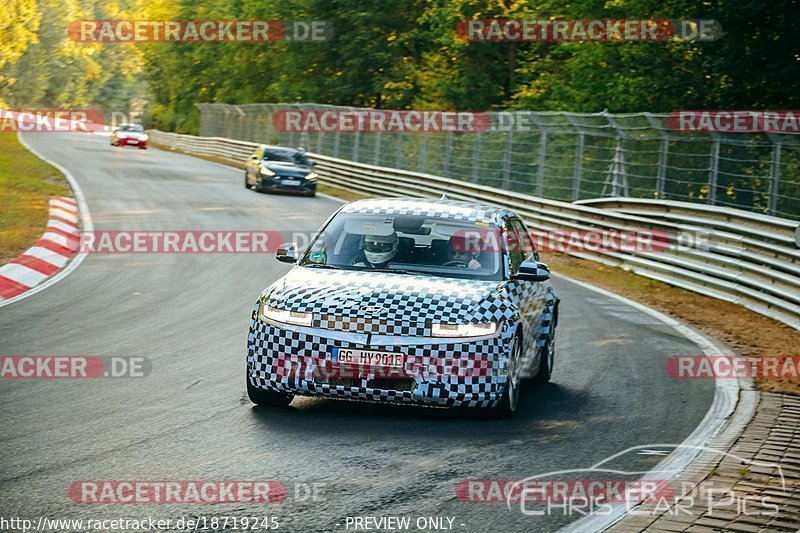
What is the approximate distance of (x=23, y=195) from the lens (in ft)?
87.2

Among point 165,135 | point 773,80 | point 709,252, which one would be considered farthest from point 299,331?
point 165,135

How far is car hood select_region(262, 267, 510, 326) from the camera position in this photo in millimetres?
8047

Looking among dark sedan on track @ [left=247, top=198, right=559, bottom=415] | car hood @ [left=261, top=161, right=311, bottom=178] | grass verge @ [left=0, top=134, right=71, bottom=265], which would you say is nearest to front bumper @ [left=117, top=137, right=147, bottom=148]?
grass verge @ [left=0, top=134, right=71, bottom=265]

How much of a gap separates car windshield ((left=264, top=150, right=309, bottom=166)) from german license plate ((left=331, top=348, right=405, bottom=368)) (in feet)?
91.3

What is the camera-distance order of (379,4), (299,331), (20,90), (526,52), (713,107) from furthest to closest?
(20,90) < (379,4) < (526,52) < (713,107) < (299,331)

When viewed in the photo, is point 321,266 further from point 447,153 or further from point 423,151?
point 423,151

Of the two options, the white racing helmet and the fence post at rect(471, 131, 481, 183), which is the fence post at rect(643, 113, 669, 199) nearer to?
the fence post at rect(471, 131, 481, 183)

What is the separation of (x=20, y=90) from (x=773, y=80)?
350 feet

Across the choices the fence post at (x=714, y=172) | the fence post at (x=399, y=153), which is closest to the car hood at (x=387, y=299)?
the fence post at (x=714, y=172)

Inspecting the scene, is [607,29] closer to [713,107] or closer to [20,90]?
[713,107]

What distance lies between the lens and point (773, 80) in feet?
89.0

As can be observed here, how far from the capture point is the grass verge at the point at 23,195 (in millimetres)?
19013

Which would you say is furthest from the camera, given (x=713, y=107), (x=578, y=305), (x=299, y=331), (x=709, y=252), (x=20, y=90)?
(x=20, y=90)

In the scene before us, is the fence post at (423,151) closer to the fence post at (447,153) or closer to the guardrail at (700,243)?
the fence post at (447,153)
